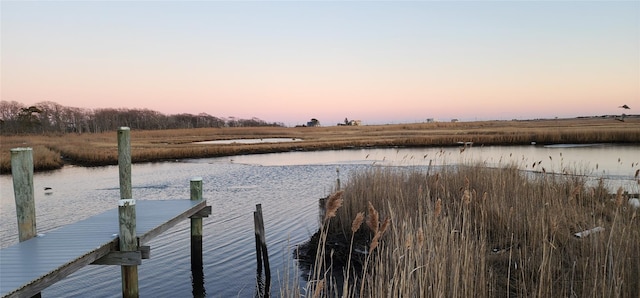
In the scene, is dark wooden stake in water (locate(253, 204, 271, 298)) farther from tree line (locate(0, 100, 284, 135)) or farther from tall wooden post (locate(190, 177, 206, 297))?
tree line (locate(0, 100, 284, 135))

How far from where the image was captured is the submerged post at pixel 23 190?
19.2 ft

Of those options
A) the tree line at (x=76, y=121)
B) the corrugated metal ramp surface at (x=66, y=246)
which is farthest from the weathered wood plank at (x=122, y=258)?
the tree line at (x=76, y=121)

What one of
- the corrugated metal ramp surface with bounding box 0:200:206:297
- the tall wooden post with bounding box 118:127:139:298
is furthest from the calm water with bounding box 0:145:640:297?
the tall wooden post with bounding box 118:127:139:298

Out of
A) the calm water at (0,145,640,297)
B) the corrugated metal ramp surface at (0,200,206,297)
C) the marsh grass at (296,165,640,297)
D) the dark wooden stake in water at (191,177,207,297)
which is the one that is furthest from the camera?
the dark wooden stake in water at (191,177,207,297)

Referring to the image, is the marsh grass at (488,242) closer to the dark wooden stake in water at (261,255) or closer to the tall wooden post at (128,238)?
the dark wooden stake in water at (261,255)

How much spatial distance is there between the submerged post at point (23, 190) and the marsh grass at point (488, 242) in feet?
12.8

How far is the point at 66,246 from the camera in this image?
5.50 m

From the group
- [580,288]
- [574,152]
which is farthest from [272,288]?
[574,152]

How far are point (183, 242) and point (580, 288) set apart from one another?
8.21 m

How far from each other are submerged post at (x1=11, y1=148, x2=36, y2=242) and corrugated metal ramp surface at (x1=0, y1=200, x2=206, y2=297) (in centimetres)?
17

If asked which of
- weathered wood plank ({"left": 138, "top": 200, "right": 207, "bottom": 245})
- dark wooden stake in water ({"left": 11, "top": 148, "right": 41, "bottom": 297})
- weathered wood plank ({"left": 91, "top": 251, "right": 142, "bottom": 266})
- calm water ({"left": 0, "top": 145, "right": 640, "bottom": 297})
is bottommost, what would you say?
calm water ({"left": 0, "top": 145, "right": 640, "bottom": 297})

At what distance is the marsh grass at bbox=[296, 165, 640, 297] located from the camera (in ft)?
11.9

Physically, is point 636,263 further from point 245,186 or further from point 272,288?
point 245,186

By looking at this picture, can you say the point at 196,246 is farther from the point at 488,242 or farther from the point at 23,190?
the point at 488,242
